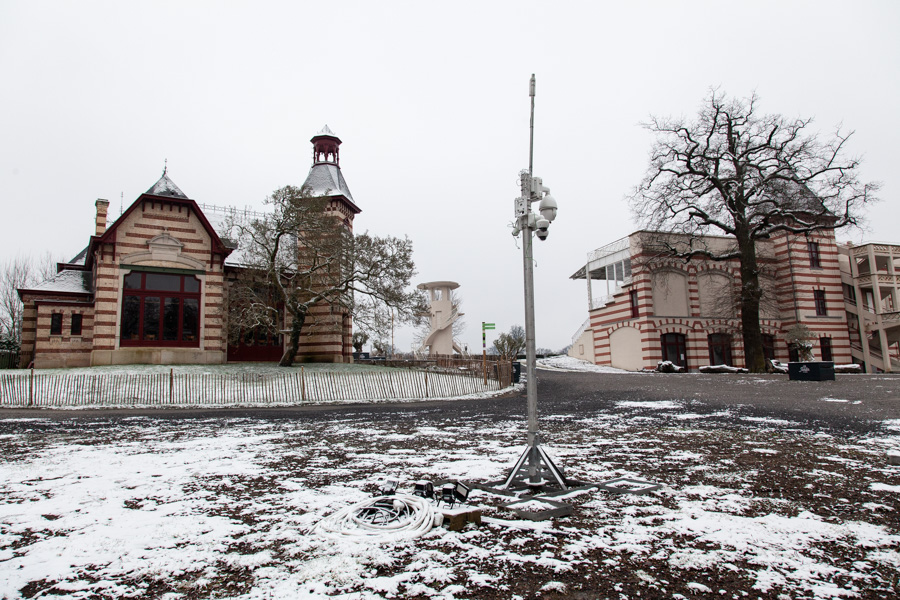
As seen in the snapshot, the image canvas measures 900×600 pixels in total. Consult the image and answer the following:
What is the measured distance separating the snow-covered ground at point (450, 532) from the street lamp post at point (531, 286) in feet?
1.52

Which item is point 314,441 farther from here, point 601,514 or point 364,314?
point 364,314

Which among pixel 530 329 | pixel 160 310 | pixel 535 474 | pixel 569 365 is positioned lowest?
pixel 535 474

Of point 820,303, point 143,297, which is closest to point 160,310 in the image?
point 143,297

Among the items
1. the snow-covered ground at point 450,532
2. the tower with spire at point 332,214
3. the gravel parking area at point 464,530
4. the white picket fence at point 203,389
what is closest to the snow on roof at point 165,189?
the tower with spire at point 332,214

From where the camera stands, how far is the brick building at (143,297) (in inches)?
998

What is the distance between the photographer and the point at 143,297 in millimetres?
26156

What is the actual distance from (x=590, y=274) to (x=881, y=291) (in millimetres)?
21125

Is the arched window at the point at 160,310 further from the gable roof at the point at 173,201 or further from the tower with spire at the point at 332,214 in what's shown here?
the tower with spire at the point at 332,214

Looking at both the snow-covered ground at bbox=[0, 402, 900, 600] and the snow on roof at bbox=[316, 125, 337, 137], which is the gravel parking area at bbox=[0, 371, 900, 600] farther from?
the snow on roof at bbox=[316, 125, 337, 137]

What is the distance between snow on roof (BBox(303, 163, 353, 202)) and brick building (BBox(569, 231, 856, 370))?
67.0 feet

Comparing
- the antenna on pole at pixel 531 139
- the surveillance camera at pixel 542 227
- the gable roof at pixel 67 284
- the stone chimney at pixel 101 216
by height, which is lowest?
the surveillance camera at pixel 542 227

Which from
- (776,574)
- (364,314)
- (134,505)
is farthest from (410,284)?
(776,574)

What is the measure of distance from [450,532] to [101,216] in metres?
32.9

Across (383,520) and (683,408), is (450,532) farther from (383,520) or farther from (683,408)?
(683,408)
